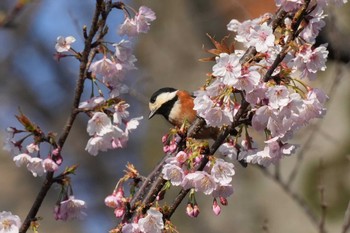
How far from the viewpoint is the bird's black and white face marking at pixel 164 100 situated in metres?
3.27

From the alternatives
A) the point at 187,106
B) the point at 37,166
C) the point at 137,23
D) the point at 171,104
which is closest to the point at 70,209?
the point at 37,166

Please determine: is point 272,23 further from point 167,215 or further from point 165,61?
point 165,61

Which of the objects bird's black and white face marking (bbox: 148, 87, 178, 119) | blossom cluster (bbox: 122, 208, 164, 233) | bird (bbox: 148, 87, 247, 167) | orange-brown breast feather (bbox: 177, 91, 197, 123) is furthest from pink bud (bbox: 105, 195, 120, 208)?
bird's black and white face marking (bbox: 148, 87, 178, 119)

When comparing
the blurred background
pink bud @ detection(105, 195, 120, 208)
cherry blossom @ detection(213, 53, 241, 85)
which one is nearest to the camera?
cherry blossom @ detection(213, 53, 241, 85)

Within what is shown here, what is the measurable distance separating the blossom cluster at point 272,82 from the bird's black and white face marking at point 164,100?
63.0 inches

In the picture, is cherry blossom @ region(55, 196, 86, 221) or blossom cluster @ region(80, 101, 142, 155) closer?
blossom cluster @ region(80, 101, 142, 155)

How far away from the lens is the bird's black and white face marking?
327 cm

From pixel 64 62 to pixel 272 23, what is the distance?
6704 mm

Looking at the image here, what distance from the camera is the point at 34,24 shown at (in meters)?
8.25

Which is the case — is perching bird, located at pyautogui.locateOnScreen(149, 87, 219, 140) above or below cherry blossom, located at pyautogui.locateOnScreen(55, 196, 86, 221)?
above

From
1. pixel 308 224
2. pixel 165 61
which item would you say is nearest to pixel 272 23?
pixel 308 224

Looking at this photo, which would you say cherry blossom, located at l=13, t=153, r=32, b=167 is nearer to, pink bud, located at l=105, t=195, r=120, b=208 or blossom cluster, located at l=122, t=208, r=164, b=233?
pink bud, located at l=105, t=195, r=120, b=208

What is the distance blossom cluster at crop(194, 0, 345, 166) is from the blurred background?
122cm

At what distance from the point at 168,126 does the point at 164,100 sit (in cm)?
183
